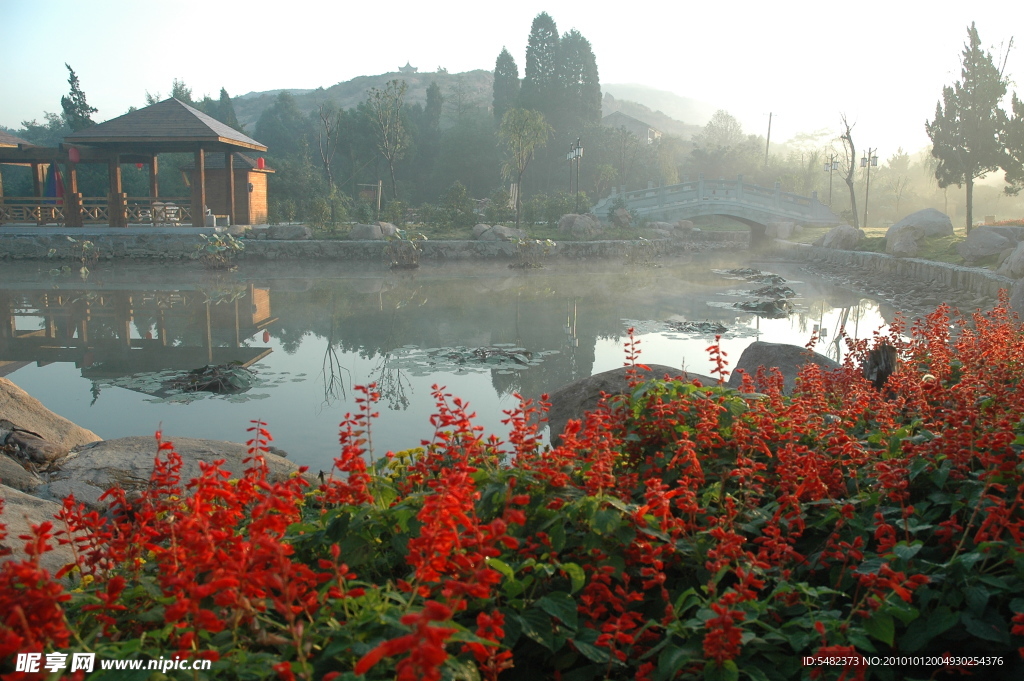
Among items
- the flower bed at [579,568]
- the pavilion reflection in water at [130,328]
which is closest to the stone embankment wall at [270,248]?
the pavilion reflection in water at [130,328]

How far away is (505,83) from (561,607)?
45.0m

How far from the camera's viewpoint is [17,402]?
4527mm

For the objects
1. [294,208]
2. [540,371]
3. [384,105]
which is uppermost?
[384,105]

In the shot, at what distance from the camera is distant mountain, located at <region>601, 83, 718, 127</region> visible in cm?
18788

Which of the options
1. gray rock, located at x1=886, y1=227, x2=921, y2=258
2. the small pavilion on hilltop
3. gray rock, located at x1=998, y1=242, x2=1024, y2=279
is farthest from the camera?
the small pavilion on hilltop

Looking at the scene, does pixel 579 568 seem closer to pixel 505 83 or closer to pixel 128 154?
pixel 128 154

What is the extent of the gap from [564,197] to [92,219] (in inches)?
637

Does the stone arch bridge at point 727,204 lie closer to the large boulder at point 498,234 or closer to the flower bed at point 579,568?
the large boulder at point 498,234

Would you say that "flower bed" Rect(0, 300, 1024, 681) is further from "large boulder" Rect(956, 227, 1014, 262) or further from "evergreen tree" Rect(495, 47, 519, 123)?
"evergreen tree" Rect(495, 47, 519, 123)

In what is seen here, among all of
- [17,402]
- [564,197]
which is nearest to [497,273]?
[564,197]

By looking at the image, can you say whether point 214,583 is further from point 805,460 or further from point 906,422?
point 906,422

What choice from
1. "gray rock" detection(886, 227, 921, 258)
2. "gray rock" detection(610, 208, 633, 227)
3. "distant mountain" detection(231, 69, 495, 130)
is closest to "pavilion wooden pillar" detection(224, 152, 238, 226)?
"gray rock" detection(610, 208, 633, 227)

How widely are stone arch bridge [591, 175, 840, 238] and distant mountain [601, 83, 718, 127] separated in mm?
166511

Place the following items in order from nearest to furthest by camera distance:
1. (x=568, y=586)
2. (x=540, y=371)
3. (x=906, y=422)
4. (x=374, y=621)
A: (x=374, y=621) < (x=568, y=586) < (x=906, y=422) < (x=540, y=371)
